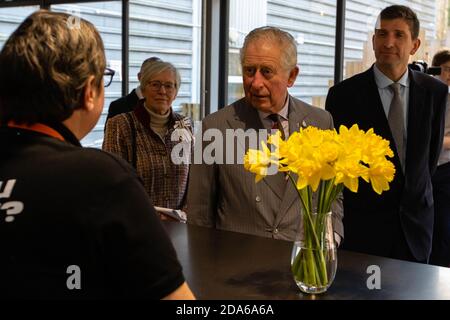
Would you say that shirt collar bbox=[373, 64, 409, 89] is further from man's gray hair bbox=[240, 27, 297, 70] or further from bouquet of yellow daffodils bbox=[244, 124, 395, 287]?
bouquet of yellow daffodils bbox=[244, 124, 395, 287]

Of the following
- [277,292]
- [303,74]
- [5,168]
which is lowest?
[277,292]

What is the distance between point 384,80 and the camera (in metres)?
2.88

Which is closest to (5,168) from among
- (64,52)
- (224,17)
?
(64,52)

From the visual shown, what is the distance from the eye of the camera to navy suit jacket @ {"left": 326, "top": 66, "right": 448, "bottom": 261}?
277 cm

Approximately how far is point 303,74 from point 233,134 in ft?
12.1

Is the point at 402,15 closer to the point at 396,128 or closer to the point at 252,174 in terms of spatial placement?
the point at 396,128

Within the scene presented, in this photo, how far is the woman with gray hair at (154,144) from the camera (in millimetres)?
3338

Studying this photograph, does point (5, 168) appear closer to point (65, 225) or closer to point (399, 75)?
point (65, 225)

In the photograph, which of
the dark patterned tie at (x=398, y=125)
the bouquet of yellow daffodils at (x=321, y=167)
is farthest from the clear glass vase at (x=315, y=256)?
the dark patterned tie at (x=398, y=125)

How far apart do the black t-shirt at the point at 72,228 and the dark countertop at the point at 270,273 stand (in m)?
0.39

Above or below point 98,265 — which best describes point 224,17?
above

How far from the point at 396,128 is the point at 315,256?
1.53 m

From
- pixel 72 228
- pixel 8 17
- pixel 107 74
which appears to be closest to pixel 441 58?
pixel 107 74

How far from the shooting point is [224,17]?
6.24m
